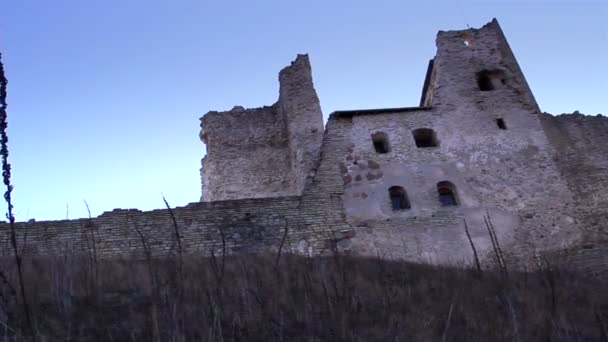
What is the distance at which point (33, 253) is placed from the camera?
11891 millimetres

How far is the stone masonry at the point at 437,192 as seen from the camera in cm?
1281

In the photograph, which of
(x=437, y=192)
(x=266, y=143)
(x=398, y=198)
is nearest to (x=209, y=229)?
(x=398, y=198)

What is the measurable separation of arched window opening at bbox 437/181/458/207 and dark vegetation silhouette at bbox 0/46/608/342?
274 cm

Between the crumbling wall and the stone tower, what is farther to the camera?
the stone tower

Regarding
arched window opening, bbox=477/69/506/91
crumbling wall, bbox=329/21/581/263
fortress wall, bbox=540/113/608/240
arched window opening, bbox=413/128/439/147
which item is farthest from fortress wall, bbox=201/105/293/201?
fortress wall, bbox=540/113/608/240

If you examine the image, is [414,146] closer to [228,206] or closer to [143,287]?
[228,206]

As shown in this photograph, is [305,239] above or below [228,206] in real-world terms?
below

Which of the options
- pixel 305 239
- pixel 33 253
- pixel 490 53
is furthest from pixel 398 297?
pixel 490 53

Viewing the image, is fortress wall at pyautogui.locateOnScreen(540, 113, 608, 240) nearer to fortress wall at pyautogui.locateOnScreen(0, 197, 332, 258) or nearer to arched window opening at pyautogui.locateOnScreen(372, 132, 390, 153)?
arched window opening at pyautogui.locateOnScreen(372, 132, 390, 153)

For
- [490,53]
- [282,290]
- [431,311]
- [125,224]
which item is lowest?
[431,311]

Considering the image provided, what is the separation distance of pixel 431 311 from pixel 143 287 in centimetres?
457

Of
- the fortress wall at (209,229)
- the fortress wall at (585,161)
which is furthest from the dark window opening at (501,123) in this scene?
the fortress wall at (209,229)

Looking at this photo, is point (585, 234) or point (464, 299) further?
point (585, 234)

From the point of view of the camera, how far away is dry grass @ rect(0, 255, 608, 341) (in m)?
6.24
